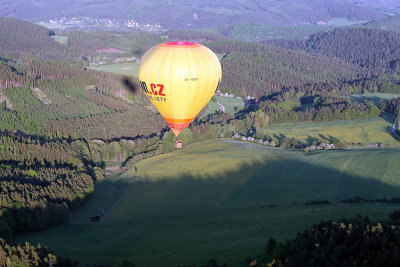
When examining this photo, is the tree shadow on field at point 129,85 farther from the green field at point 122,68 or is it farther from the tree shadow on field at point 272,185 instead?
the tree shadow on field at point 272,185

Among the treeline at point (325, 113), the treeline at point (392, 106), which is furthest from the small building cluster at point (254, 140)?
the treeline at point (392, 106)

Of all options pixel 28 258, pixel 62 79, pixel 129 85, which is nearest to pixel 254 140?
pixel 129 85

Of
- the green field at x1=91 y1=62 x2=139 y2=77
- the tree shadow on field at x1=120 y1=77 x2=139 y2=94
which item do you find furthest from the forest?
the green field at x1=91 y1=62 x2=139 y2=77

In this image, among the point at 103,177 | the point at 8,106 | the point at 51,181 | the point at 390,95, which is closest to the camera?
the point at 51,181

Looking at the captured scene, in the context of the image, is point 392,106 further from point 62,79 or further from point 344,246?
point 344,246

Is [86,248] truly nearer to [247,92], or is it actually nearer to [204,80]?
[204,80]

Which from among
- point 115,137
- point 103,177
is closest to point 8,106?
point 115,137

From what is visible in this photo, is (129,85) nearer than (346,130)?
No
